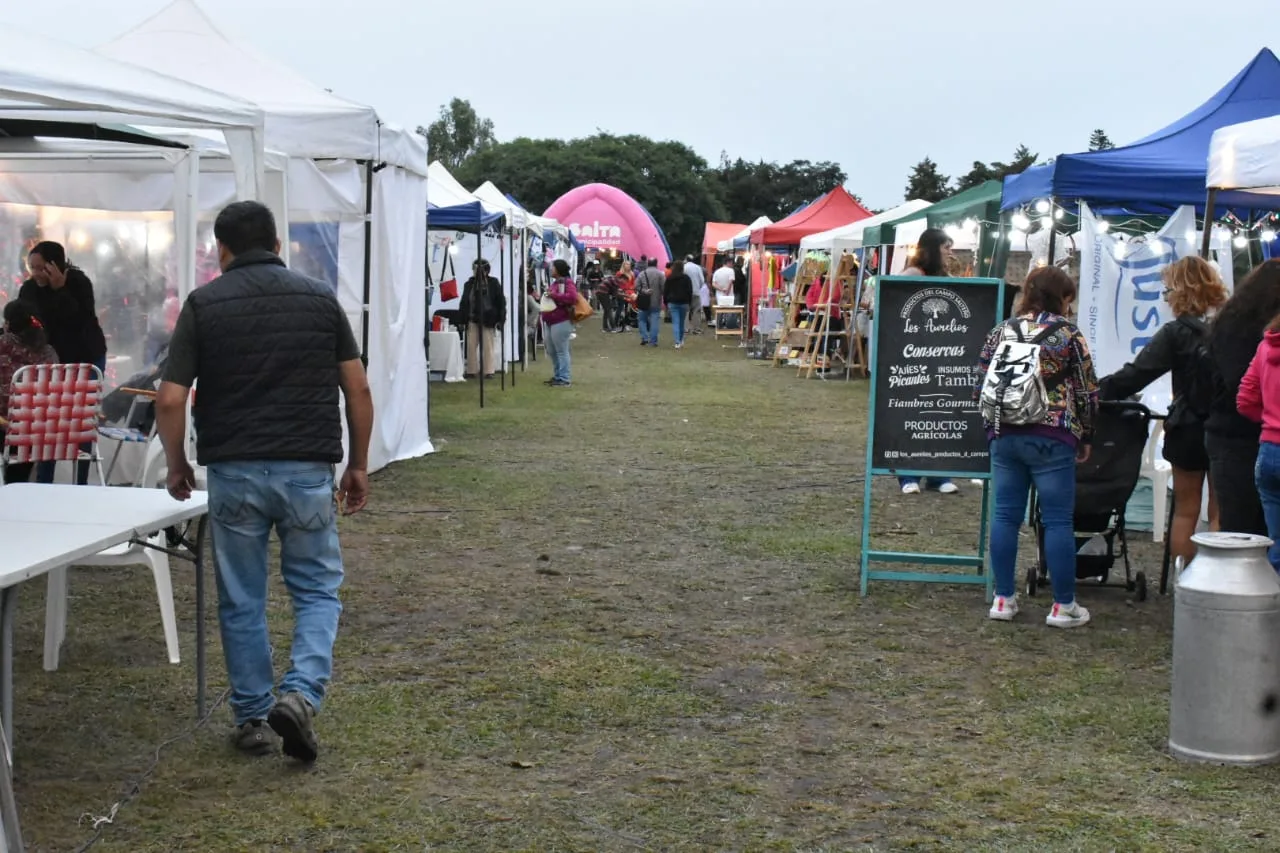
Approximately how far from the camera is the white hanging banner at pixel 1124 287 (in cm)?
891

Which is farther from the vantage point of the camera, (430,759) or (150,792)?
(430,759)

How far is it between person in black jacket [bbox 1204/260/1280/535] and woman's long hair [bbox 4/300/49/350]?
581 cm

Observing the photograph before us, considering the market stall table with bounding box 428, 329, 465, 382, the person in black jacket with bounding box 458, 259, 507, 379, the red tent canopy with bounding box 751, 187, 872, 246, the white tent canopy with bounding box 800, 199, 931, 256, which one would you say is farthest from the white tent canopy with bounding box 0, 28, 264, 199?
the red tent canopy with bounding box 751, 187, 872, 246

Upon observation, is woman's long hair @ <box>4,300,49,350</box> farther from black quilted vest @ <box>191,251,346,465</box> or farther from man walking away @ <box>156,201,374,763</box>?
black quilted vest @ <box>191,251,346,465</box>

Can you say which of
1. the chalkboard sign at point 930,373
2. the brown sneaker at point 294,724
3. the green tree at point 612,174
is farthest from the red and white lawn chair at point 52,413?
the green tree at point 612,174

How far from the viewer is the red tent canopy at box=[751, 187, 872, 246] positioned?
26.1m

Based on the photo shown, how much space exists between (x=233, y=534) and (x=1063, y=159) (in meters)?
6.41

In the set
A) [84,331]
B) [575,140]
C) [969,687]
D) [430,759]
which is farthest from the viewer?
[575,140]

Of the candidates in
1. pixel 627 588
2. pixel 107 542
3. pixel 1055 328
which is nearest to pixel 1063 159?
pixel 1055 328

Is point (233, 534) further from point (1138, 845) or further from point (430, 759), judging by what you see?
point (1138, 845)

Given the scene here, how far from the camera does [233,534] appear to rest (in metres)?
4.32

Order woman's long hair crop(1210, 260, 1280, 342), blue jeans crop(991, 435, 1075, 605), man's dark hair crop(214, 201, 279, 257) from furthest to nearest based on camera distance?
1. blue jeans crop(991, 435, 1075, 605)
2. woman's long hair crop(1210, 260, 1280, 342)
3. man's dark hair crop(214, 201, 279, 257)

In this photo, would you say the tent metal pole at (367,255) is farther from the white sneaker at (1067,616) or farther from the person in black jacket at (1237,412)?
the person in black jacket at (1237,412)

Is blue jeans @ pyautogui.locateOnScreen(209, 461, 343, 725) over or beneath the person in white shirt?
beneath
